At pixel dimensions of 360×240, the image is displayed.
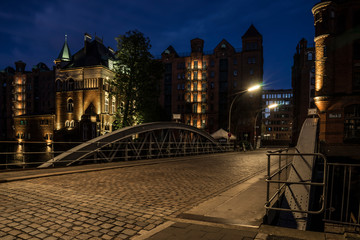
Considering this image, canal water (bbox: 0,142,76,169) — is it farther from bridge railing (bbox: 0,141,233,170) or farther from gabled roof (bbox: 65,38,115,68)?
gabled roof (bbox: 65,38,115,68)

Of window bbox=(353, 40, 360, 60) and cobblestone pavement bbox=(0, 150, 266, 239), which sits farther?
window bbox=(353, 40, 360, 60)

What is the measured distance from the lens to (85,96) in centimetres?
4175

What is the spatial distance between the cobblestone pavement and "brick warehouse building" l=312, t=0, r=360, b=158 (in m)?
26.2

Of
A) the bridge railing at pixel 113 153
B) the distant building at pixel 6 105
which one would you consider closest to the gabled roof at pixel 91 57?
the bridge railing at pixel 113 153

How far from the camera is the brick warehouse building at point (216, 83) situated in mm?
53906

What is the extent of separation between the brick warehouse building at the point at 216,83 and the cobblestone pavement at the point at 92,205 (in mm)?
45157

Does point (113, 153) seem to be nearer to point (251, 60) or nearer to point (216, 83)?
point (216, 83)

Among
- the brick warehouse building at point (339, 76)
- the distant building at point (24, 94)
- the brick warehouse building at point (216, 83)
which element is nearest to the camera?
the brick warehouse building at point (339, 76)

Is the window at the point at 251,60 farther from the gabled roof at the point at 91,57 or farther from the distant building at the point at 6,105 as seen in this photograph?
the distant building at the point at 6,105

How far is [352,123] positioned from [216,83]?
107ft

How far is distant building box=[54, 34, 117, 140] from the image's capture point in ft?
131

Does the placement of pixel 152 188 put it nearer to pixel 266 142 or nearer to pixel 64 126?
pixel 64 126

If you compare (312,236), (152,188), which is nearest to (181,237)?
(312,236)

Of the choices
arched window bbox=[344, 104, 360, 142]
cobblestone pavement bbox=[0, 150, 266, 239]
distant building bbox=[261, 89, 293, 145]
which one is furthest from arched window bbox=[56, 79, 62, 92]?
distant building bbox=[261, 89, 293, 145]
